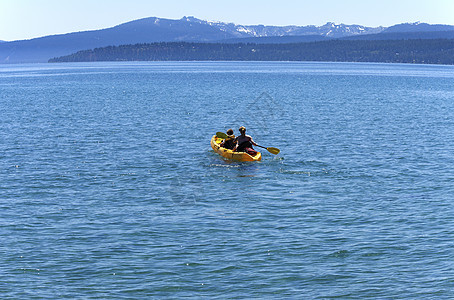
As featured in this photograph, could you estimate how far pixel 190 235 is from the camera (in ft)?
69.5

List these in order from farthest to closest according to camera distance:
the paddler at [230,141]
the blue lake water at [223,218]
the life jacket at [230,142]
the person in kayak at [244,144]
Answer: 1. the life jacket at [230,142]
2. the paddler at [230,141]
3. the person in kayak at [244,144]
4. the blue lake water at [223,218]

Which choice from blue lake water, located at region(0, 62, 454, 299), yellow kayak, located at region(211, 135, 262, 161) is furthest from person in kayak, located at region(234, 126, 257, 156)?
blue lake water, located at region(0, 62, 454, 299)

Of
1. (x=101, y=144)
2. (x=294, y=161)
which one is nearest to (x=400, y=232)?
(x=294, y=161)

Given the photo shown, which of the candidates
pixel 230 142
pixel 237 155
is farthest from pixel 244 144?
pixel 230 142

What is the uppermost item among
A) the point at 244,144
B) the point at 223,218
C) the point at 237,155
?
the point at 244,144

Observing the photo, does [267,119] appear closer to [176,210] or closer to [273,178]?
[273,178]

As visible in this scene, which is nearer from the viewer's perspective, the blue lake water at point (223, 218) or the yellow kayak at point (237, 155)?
the blue lake water at point (223, 218)

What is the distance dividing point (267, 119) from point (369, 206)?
1600 inches

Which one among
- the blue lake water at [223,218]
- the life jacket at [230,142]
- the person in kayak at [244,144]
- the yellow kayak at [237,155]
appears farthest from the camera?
the life jacket at [230,142]

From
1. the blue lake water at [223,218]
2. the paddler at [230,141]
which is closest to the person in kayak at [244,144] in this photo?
the paddler at [230,141]

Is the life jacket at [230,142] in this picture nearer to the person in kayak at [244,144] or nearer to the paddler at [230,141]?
the paddler at [230,141]

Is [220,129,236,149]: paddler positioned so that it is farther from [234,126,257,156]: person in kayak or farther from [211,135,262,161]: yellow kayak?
[234,126,257,156]: person in kayak

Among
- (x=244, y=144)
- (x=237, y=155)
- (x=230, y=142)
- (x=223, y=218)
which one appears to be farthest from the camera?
(x=230, y=142)

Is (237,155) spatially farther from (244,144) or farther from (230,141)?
(230,141)
